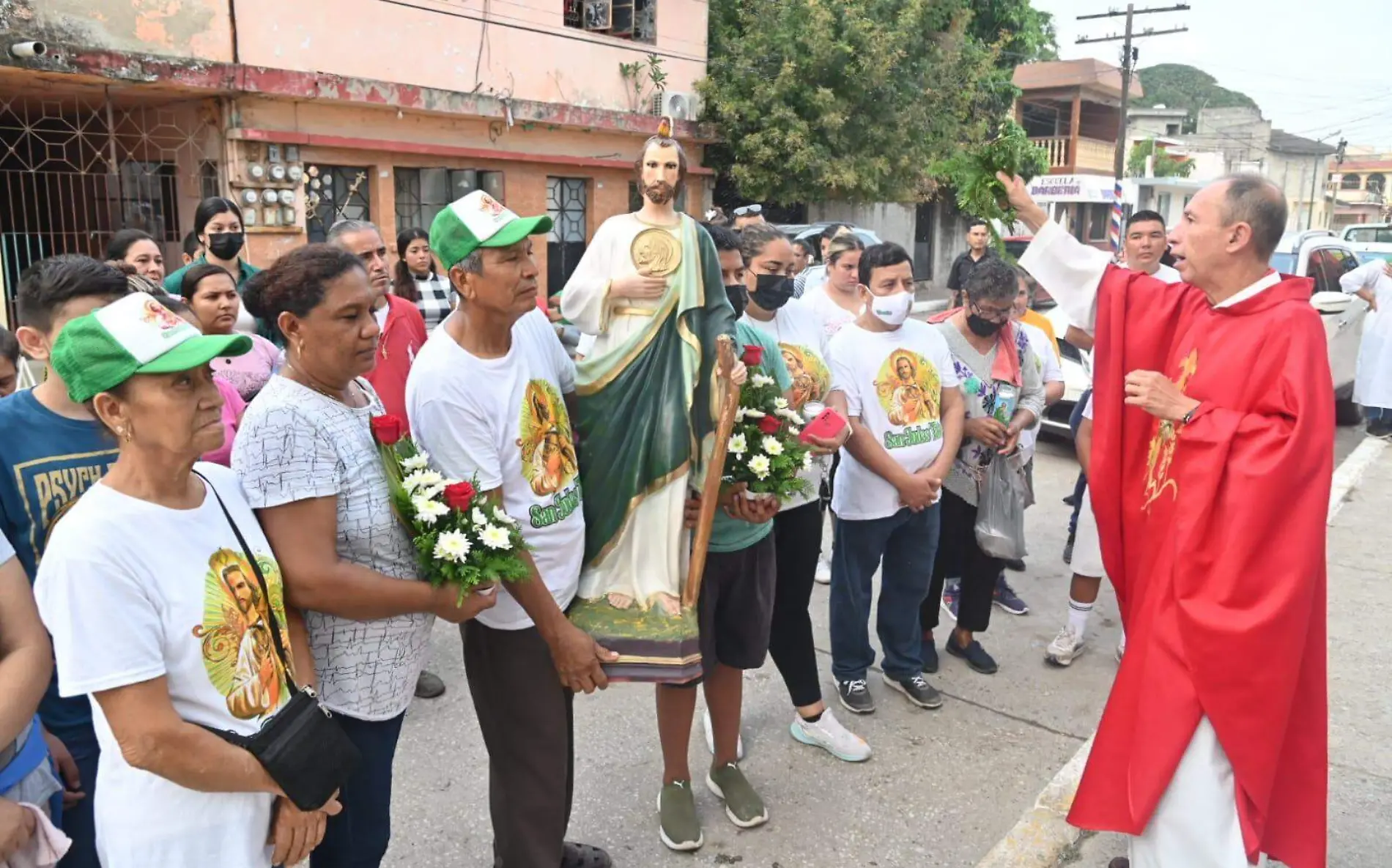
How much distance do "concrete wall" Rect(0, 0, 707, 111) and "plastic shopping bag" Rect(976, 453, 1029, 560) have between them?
9.74m

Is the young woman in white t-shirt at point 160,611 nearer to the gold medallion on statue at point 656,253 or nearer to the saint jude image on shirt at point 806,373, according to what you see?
the gold medallion on statue at point 656,253

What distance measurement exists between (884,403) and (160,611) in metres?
3.04

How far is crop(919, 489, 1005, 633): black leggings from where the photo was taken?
15.7 ft

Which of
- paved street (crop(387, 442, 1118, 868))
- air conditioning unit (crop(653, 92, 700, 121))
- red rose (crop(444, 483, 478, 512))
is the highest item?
air conditioning unit (crop(653, 92, 700, 121))

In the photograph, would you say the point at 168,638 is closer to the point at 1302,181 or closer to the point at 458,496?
the point at 458,496

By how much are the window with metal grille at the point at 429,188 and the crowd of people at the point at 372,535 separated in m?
9.74

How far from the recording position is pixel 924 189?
68.1 ft

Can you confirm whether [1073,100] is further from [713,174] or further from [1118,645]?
[1118,645]

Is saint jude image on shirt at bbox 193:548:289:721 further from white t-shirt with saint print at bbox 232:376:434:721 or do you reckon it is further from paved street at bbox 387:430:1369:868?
paved street at bbox 387:430:1369:868

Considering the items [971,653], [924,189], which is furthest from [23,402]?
[924,189]

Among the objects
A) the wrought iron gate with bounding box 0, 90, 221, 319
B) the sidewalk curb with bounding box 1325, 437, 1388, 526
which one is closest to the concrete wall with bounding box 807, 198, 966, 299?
the wrought iron gate with bounding box 0, 90, 221, 319

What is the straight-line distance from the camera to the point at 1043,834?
334cm

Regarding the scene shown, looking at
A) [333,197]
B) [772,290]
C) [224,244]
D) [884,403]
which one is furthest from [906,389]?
[333,197]

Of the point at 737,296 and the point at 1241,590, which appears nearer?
the point at 1241,590
